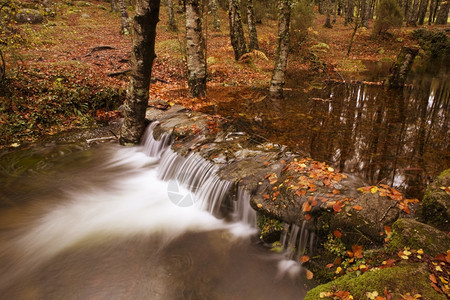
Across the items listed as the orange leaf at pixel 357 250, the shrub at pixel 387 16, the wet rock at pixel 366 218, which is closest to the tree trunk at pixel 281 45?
the wet rock at pixel 366 218

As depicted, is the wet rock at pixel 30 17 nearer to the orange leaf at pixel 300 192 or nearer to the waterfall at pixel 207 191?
the waterfall at pixel 207 191

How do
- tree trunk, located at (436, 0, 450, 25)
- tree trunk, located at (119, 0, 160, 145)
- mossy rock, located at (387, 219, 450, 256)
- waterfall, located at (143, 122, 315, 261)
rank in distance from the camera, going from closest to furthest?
mossy rock, located at (387, 219, 450, 256) → waterfall, located at (143, 122, 315, 261) → tree trunk, located at (119, 0, 160, 145) → tree trunk, located at (436, 0, 450, 25)

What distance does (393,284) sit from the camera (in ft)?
7.36

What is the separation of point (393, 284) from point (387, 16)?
28906mm

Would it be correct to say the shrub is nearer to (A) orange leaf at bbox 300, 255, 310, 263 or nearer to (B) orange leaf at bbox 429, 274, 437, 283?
(A) orange leaf at bbox 300, 255, 310, 263

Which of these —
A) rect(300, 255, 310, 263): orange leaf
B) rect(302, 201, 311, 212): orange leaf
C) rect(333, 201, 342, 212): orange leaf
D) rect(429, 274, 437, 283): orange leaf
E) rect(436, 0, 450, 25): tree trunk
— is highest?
rect(436, 0, 450, 25): tree trunk

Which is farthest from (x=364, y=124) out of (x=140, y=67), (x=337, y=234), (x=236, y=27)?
(x=236, y=27)

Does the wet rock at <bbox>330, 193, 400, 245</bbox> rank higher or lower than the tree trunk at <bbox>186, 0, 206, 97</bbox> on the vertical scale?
lower

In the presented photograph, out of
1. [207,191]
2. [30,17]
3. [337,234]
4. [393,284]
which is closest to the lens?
[393,284]

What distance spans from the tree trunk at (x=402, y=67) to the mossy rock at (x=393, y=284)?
11300mm

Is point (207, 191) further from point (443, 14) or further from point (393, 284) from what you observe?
point (443, 14)

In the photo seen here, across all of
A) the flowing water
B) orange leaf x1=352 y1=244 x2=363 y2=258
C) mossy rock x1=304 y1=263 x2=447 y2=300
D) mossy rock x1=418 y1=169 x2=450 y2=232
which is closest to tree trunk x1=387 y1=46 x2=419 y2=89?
mossy rock x1=418 y1=169 x2=450 y2=232

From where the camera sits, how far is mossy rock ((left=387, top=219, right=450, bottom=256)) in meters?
2.53

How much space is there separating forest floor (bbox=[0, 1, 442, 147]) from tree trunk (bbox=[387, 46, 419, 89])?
7.54 ft
